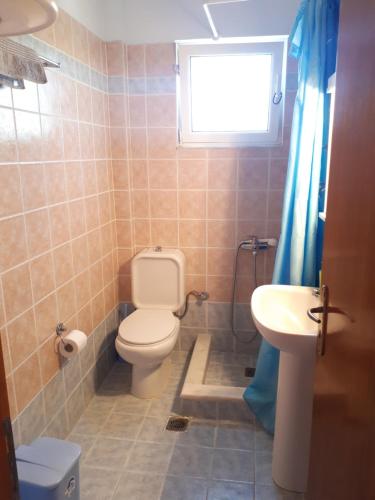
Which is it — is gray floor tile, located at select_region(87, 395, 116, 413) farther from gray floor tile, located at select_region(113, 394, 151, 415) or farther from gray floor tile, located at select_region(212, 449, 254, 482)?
gray floor tile, located at select_region(212, 449, 254, 482)

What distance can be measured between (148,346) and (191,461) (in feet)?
2.11

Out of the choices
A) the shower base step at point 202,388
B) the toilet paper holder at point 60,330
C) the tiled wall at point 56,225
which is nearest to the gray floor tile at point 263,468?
the shower base step at point 202,388

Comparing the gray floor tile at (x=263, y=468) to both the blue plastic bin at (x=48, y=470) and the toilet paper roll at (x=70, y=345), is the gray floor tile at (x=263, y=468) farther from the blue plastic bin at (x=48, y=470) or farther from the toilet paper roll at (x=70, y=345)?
the toilet paper roll at (x=70, y=345)

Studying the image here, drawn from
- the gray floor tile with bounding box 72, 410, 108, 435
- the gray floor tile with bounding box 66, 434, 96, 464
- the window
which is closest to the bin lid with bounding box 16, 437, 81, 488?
the gray floor tile with bounding box 66, 434, 96, 464

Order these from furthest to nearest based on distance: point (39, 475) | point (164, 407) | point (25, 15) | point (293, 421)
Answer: point (164, 407)
point (293, 421)
point (39, 475)
point (25, 15)

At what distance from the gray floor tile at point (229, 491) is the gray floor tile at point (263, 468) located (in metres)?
0.07

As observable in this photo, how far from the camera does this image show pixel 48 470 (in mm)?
1477

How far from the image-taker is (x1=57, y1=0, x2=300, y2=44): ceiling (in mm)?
2381

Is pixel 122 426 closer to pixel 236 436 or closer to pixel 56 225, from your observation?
pixel 236 436

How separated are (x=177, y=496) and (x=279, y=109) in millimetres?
2279

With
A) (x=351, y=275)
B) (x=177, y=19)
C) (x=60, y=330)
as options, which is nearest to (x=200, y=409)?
(x=60, y=330)

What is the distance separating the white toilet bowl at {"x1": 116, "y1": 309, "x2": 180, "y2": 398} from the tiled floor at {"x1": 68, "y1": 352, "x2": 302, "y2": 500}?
0.11m

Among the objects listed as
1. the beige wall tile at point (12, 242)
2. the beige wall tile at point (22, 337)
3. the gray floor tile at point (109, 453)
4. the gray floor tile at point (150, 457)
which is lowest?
the gray floor tile at point (109, 453)

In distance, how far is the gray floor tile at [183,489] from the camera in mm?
1773
